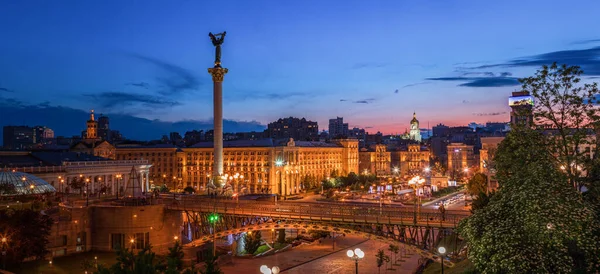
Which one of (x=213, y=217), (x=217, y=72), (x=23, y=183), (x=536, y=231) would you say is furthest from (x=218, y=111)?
(x=536, y=231)

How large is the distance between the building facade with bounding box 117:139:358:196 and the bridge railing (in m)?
61.7

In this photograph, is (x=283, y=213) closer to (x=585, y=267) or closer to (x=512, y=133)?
(x=512, y=133)

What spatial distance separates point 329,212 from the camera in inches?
1642

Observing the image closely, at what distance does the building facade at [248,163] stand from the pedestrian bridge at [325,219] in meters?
61.5

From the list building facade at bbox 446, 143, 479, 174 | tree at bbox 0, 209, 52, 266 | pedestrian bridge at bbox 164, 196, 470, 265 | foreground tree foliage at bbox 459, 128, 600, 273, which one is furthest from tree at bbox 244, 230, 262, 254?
building facade at bbox 446, 143, 479, 174

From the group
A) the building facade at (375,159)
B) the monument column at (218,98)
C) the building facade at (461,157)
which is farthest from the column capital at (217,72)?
the building facade at (461,157)

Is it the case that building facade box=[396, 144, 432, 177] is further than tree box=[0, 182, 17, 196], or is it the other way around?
building facade box=[396, 144, 432, 177]

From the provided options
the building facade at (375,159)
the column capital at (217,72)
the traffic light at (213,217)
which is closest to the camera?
the traffic light at (213,217)

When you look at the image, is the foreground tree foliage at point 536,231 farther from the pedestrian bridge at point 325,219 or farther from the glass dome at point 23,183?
the glass dome at point 23,183

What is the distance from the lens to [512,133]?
1086 inches

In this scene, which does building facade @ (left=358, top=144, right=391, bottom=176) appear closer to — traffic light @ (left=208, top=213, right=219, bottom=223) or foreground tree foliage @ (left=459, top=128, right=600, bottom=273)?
traffic light @ (left=208, top=213, right=219, bottom=223)

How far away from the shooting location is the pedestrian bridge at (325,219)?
119 feet

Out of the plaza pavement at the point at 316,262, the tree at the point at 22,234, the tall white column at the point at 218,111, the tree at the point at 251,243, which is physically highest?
the tall white column at the point at 218,111

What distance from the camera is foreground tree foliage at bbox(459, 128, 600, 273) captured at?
17500 mm
